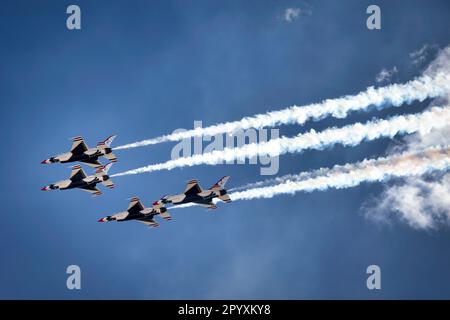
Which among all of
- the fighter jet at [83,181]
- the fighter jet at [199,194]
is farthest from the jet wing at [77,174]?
the fighter jet at [199,194]

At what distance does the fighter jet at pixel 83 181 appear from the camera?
10294 cm

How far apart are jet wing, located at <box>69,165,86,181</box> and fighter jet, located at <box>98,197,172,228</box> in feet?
18.2

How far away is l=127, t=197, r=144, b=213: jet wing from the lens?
344ft

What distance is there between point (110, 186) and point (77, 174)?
382 centimetres

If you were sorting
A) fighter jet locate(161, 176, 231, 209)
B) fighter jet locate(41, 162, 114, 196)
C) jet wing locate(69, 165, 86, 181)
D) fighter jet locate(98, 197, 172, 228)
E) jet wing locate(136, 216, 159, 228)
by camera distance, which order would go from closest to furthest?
fighter jet locate(161, 176, 231, 209)
fighter jet locate(41, 162, 114, 196)
jet wing locate(69, 165, 86, 181)
fighter jet locate(98, 197, 172, 228)
jet wing locate(136, 216, 159, 228)

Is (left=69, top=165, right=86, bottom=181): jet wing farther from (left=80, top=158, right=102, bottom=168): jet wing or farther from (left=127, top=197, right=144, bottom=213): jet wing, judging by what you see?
(left=127, top=197, right=144, bottom=213): jet wing

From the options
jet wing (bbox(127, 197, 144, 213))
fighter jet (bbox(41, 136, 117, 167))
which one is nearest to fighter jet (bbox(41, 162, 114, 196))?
fighter jet (bbox(41, 136, 117, 167))

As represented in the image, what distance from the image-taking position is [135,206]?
344 ft

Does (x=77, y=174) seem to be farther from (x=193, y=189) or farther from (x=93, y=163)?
(x=193, y=189)

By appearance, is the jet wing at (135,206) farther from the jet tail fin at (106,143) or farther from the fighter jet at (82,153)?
the jet tail fin at (106,143)

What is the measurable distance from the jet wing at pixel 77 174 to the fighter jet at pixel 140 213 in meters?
5.54
